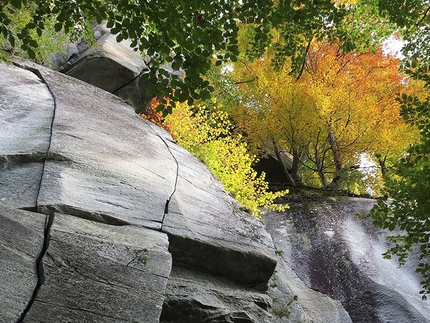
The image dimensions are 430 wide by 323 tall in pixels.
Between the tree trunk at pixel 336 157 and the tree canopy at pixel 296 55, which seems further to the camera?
the tree trunk at pixel 336 157

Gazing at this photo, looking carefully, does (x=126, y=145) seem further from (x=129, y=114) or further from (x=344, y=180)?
(x=344, y=180)

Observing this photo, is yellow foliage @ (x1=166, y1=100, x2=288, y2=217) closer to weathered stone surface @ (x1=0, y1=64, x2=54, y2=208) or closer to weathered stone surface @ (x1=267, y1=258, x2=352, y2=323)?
weathered stone surface @ (x1=267, y1=258, x2=352, y2=323)

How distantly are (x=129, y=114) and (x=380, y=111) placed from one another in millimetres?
12067

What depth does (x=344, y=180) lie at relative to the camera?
17.9 metres

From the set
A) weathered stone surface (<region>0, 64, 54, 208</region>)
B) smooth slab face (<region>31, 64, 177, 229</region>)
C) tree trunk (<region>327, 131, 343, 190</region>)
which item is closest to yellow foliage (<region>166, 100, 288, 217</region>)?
smooth slab face (<region>31, 64, 177, 229</region>)

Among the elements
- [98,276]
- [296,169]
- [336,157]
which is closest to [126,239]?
[98,276]

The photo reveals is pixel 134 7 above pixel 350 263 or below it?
above

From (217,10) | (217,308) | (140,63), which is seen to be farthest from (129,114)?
(140,63)

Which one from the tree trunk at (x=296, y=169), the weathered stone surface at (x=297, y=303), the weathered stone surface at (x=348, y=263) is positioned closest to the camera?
the weathered stone surface at (x=297, y=303)

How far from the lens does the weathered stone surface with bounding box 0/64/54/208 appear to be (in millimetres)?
5527

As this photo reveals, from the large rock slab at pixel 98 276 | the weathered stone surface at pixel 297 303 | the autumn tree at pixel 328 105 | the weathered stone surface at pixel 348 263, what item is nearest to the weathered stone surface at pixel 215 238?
the weathered stone surface at pixel 297 303

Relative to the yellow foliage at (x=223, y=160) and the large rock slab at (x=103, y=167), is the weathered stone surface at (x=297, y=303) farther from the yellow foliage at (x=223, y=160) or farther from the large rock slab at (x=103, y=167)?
the large rock slab at (x=103, y=167)

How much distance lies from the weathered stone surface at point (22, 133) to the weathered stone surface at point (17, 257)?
0.52 meters

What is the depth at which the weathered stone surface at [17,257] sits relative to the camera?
11.8 feet
